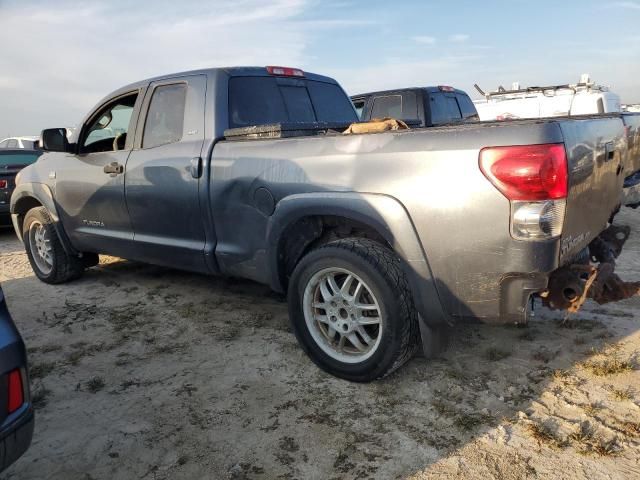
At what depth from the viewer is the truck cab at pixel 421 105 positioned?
804 cm

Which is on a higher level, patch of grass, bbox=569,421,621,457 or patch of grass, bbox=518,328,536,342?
patch of grass, bbox=518,328,536,342

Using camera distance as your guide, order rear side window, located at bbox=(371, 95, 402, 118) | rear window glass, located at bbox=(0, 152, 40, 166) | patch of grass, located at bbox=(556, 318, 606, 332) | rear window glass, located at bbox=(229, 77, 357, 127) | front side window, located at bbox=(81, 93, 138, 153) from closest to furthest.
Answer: patch of grass, located at bbox=(556, 318, 606, 332) < rear window glass, located at bbox=(229, 77, 357, 127) < front side window, located at bbox=(81, 93, 138, 153) < rear side window, located at bbox=(371, 95, 402, 118) < rear window glass, located at bbox=(0, 152, 40, 166)

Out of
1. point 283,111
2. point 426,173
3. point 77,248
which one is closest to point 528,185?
point 426,173

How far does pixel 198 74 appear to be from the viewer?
12.8ft

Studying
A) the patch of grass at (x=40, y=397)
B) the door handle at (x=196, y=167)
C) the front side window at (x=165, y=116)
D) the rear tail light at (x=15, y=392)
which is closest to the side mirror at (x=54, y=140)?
the front side window at (x=165, y=116)

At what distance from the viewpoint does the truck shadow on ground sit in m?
2.42

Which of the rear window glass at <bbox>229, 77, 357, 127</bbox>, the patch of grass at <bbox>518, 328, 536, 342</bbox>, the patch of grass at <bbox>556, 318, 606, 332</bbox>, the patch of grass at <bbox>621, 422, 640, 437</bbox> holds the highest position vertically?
the rear window glass at <bbox>229, 77, 357, 127</bbox>

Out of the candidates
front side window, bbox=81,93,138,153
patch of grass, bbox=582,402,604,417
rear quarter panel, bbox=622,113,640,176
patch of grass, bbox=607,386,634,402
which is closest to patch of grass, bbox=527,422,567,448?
patch of grass, bbox=582,402,604,417

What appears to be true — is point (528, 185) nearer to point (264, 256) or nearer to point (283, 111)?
point (264, 256)

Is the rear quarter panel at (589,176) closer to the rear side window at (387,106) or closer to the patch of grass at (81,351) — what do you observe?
the patch of grass at (81,351)

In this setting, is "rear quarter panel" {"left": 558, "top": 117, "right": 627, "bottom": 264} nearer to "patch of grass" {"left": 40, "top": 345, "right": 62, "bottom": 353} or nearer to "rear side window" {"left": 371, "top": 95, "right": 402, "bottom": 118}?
"patch of grass" {"left": 40, "top": 345, "right": 62, "bottom": 353}

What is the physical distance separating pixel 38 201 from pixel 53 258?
0.66m

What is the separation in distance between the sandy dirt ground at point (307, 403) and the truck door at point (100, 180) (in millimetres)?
799

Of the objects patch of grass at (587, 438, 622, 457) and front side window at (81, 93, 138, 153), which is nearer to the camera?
patch of grass at (587, 438, 622, 457)
